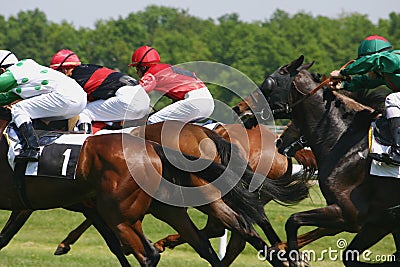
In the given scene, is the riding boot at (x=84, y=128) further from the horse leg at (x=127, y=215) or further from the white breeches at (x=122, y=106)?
the horse leg at (x=127, y=215)

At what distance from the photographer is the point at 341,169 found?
715cm

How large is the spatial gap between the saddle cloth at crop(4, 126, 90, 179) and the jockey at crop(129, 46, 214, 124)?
161 cm

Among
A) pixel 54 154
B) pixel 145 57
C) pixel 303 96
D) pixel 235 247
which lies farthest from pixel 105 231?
pixel 303 96

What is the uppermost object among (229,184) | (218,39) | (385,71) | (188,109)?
(385,71)

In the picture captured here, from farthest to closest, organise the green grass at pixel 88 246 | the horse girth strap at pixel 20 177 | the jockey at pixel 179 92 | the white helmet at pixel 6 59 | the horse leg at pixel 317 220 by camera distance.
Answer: the green grass at pixel 88 246
the jockey at pixel 179 92
the white helmet at pixel 6 59
the horse girth strap at pixel 20 177
the horse leg at pixel 317 220

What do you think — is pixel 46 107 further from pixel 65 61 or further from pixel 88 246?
pixel 88 246

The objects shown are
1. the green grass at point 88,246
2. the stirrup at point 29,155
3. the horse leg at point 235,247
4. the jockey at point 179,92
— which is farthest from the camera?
the green grass at point 88,246

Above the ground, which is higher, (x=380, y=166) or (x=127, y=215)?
(x=380, y=166)

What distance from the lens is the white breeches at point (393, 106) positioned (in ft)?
22.6

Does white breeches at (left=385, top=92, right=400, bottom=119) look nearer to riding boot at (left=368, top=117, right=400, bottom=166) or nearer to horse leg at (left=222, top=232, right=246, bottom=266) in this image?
riding boot at (left=368, top=117, right=400, bottom=166)

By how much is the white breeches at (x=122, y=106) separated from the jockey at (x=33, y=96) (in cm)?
116

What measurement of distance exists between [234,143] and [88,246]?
3780 mm

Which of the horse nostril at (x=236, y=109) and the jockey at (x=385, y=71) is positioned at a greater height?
the jockey at (x=385, y=71)

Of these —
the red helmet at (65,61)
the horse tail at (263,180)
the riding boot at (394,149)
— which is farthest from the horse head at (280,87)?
the red helmet at (65,61)
